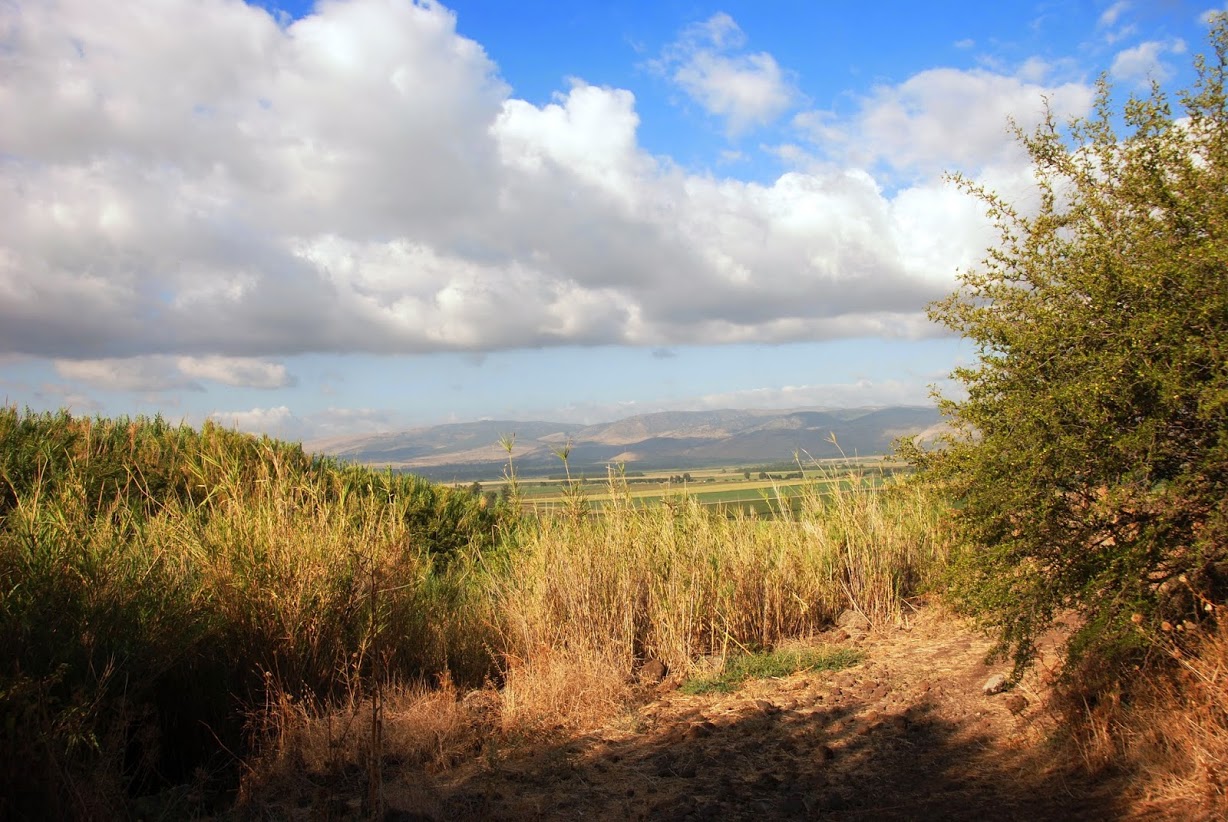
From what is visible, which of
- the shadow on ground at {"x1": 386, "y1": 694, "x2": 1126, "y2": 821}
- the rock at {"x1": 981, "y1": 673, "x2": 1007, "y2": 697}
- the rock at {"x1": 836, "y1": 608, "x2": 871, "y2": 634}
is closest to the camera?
the shadow on ground at {"x1": 386, "y1": 694, "x2": 1126, "y2": 821}

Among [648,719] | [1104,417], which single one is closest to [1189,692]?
[1104,417]

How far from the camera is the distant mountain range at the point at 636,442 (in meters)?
9.38

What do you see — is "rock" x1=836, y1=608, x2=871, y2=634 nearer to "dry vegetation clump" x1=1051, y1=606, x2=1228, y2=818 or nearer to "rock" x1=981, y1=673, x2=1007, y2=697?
"rock" x1=981, y1=673, x2=1007, y2=697

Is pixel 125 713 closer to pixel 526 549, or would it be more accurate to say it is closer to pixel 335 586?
pixel 335 586

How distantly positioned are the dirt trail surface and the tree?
75 centimetres

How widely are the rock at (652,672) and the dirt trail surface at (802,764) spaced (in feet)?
1.05

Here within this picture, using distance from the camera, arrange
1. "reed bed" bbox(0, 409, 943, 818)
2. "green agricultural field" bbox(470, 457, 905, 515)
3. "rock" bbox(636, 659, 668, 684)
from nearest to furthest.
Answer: "reed bed" bbox(0, 409, 943, 818) < "rock" bbox(636, 659, 668, 684) < "green agricultural field" bbox(470, 457, 905, 515)

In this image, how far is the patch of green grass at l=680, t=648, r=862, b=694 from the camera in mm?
7309

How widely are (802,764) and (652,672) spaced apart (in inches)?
92.4

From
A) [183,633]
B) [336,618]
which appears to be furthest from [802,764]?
[183,633]

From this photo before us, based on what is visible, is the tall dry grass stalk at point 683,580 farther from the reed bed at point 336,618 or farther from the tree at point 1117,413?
the tree at point 1117,413

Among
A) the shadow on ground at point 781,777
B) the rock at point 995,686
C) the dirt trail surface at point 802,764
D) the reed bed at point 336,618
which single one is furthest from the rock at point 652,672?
the rock at point 995,686

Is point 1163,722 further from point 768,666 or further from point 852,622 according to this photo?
point 852,622

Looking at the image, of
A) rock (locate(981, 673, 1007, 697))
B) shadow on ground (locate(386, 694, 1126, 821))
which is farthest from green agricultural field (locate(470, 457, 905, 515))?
shadow on ground (locate(386, 694, 1126, 821))
